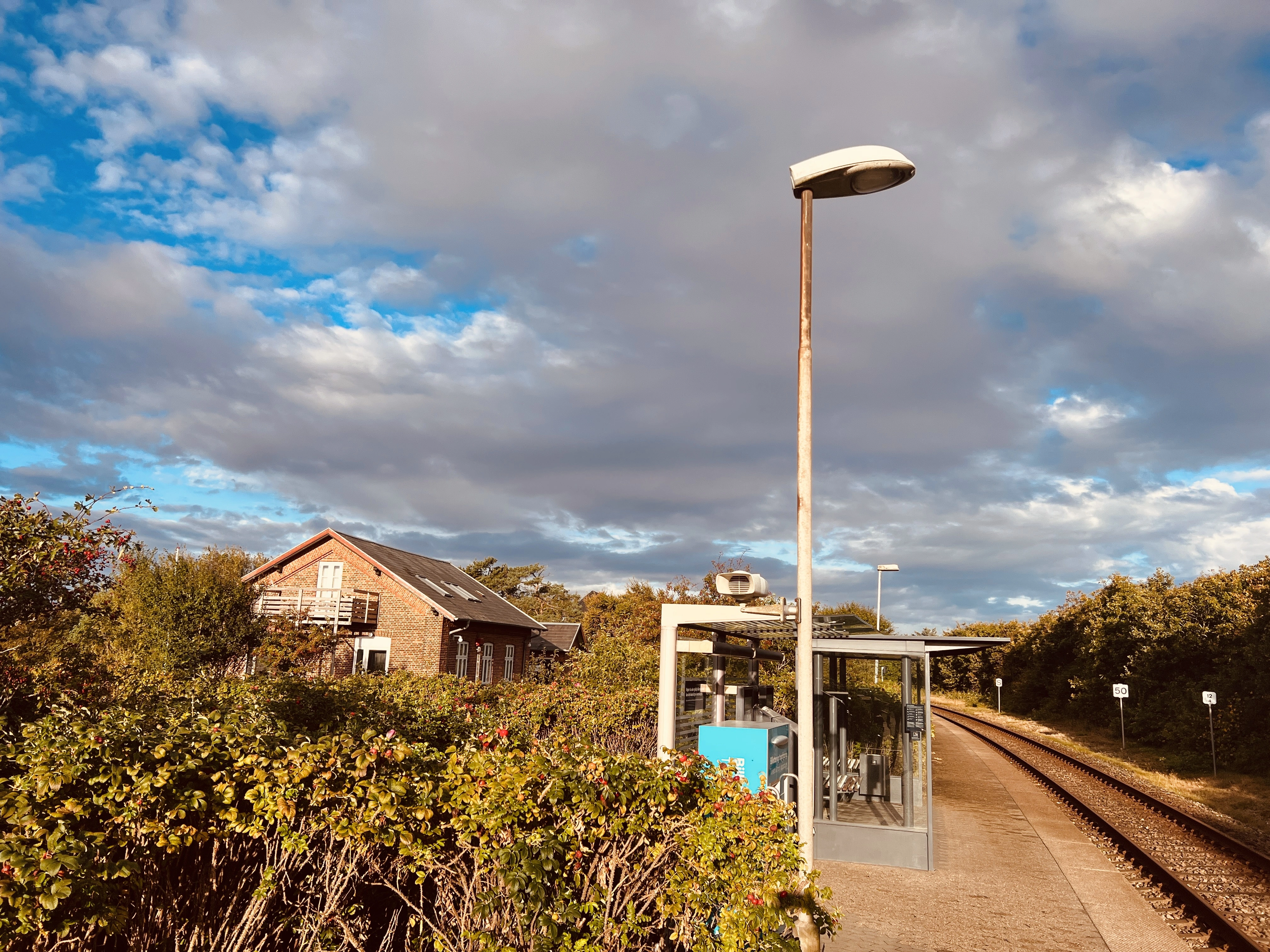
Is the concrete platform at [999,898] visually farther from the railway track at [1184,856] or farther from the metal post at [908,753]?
the metal post at [908,753]

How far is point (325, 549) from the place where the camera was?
3600 cm

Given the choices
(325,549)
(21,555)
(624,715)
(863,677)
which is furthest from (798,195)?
(325,549)

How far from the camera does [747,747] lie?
33.4ft

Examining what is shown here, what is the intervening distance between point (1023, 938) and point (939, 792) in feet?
35.2

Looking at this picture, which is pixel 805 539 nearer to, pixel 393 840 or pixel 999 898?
pixel 393 840

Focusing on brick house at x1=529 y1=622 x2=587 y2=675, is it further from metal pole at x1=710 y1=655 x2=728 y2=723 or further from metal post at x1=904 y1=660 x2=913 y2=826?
metal post at x1=904 y1=660 x2=913 y2=826

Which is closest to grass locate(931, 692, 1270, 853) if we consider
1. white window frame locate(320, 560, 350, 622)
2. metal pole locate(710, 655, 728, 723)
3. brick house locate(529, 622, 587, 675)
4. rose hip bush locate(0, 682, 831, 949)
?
metal pole locate(710, 655, 728, 723)

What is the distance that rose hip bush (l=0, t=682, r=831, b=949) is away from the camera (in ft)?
12.9

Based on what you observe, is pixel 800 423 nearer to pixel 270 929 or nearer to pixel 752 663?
pixel 270 929

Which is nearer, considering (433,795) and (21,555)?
(433,795)

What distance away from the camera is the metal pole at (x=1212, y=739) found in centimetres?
2203

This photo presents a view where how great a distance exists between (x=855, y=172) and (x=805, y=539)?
10.6ft

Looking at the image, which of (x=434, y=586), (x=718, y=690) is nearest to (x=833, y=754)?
(x=718, y=690)

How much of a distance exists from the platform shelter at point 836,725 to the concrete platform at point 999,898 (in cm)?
51
